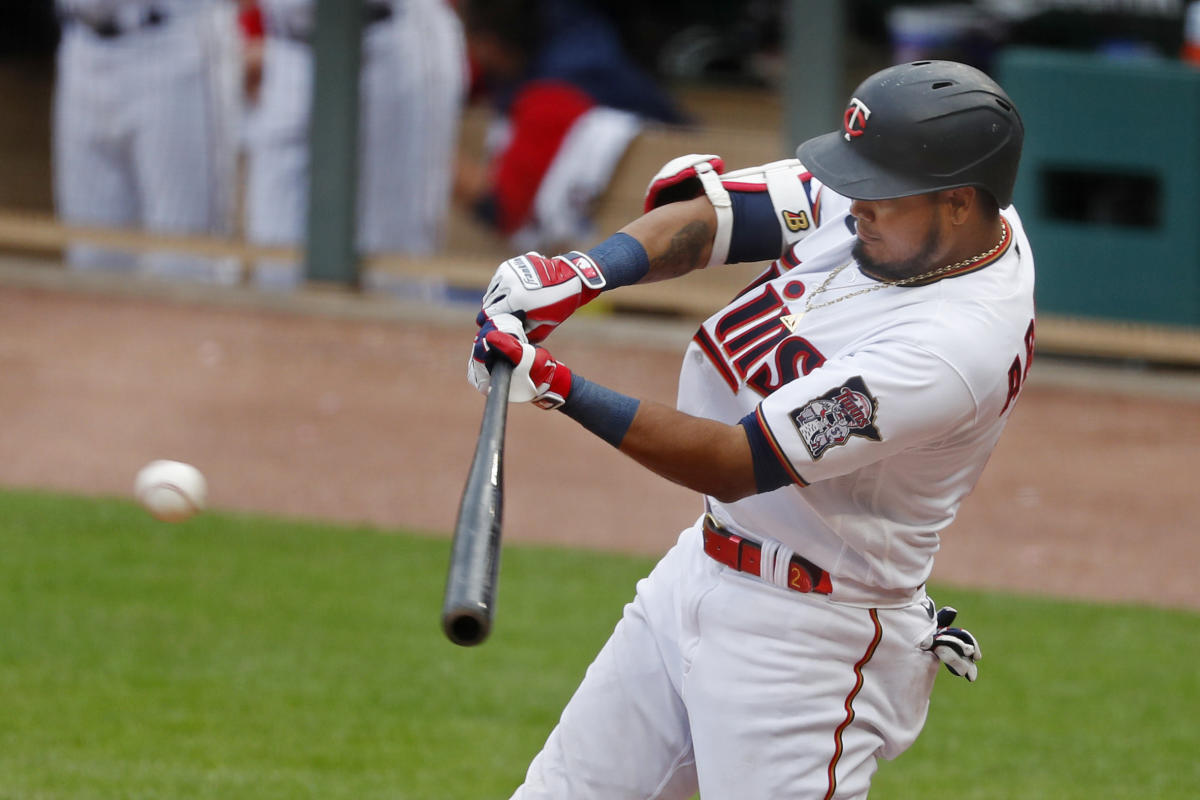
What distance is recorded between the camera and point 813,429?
2.57 meters

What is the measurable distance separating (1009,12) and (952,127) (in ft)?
32.7

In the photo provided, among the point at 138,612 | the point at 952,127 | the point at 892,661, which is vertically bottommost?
the point at 138,612

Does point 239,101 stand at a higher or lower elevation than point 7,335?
higher

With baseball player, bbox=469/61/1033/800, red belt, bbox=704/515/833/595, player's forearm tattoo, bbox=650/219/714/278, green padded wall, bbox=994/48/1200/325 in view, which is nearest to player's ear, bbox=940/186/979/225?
baseball player, bbox=469/61/1033/800

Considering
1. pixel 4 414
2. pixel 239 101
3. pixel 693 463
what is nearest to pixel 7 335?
pixel 4 414

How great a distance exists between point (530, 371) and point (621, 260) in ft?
1.47

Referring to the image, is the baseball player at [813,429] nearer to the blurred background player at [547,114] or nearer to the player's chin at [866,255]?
the player's chin at [866,255]

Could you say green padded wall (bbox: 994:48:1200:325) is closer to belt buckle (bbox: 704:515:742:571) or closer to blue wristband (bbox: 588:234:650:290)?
blue wristband (bbox: 588:234:650:290)

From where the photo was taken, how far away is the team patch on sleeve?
2.56m

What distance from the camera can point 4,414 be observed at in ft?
24.1

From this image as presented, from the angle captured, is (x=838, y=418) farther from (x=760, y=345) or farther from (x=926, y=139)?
(x=926, y=139)

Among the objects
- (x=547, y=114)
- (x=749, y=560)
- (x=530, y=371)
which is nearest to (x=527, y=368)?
(x=530, y=371)

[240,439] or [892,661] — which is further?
[240,439]

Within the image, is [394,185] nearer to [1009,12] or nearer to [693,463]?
[1009,12]
